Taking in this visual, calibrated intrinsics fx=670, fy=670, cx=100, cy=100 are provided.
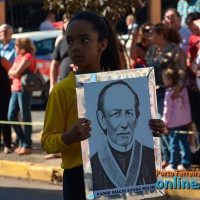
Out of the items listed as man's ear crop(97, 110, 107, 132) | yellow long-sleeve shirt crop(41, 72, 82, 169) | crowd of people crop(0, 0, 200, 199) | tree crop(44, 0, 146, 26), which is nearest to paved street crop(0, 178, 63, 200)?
crowd of people crop(0, 0, 200, 199)

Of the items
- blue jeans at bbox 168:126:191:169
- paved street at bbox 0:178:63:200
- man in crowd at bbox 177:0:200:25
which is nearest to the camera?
paved street at bbox 0:178:63:200

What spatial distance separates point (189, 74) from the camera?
8.13 metres

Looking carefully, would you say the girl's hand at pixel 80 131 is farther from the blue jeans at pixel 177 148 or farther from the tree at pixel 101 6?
the tree at pixel 101 6

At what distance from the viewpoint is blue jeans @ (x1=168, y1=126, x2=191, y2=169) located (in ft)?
25.8

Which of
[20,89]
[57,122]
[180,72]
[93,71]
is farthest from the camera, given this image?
[20,89]

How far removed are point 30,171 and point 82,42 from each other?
17.6ft

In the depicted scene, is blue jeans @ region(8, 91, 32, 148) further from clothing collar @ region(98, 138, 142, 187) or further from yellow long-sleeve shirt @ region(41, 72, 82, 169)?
clothing collar @ region(98, 138, 142, 187)

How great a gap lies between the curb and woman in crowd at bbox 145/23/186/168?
4.45ft

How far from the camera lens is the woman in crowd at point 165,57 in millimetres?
7766

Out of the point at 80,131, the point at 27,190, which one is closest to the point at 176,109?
the point at 27,190

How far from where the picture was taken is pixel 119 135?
3.30 meters

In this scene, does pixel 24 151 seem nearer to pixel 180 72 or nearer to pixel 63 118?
pixel 180 72

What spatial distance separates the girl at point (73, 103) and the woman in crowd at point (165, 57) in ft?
14.0

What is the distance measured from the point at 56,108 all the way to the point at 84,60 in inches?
11.3
